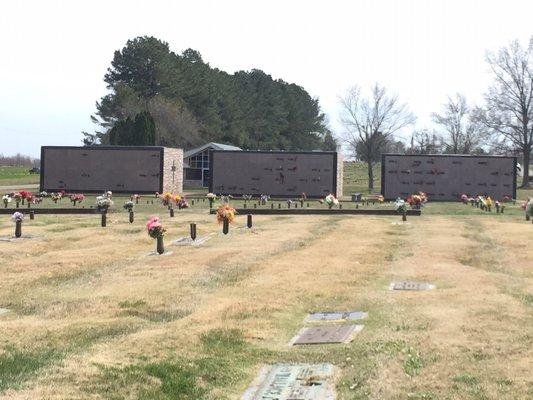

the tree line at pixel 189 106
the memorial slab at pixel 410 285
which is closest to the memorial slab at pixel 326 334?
the memorial slab at pixel 410 285

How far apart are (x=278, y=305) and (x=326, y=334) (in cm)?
222

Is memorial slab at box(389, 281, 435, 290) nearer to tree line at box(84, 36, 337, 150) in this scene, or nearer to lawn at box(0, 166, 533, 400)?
lawn at box(0, 166, 533, 400)

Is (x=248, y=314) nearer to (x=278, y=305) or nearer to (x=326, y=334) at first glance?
(x=278, y=305)

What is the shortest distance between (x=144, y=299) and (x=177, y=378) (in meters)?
4.74

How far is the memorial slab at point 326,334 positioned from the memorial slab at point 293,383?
1164 mm

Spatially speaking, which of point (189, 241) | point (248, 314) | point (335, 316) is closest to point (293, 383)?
point (248, 314)

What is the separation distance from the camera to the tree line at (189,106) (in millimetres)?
81438

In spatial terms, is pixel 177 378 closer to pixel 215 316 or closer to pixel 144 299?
pixel 215 316

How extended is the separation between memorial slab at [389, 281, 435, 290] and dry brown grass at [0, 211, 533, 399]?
1.12 ft

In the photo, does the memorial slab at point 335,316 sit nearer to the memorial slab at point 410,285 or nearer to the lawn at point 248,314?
the lawn at point 248,314

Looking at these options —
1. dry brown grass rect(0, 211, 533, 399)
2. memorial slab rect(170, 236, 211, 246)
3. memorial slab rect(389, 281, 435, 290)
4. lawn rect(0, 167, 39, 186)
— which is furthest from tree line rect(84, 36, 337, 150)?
memorial slab rect(389, 281, 435, 290)

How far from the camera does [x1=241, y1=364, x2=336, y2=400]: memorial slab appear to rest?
6.93 m

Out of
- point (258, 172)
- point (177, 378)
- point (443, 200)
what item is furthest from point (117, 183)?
point (177, 378)

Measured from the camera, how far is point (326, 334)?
9656 millimetres
